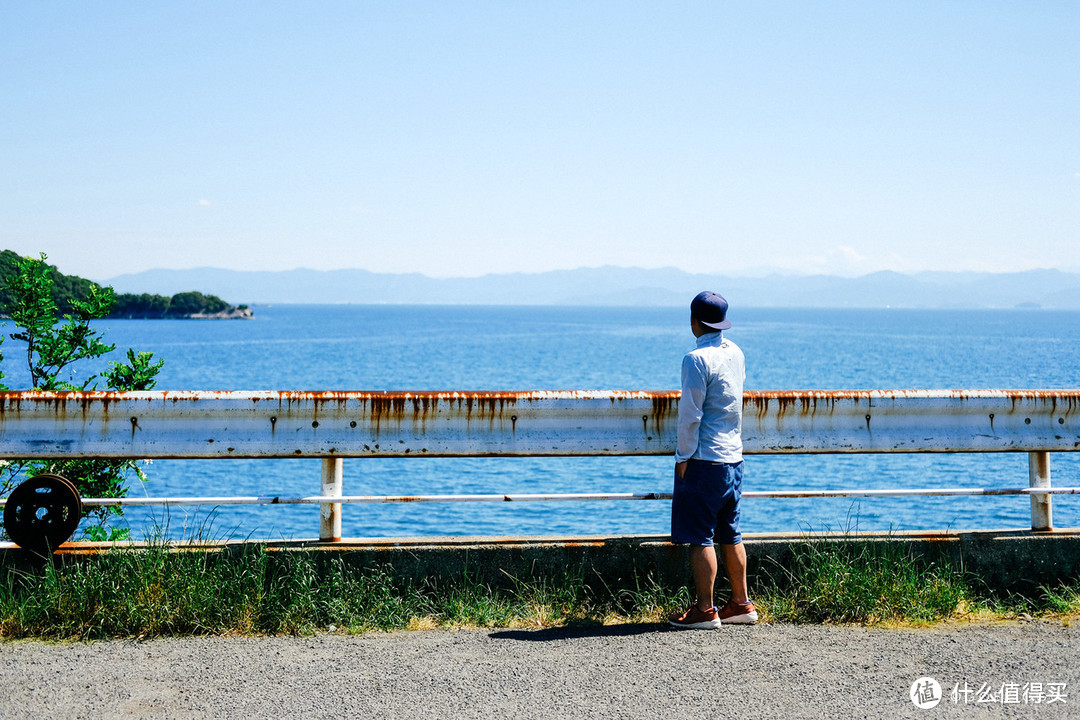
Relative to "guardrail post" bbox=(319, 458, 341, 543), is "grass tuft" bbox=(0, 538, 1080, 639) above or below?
below

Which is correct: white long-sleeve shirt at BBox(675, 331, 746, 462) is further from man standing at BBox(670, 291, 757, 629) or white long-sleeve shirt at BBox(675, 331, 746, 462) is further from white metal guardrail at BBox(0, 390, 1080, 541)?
white metal guardrail at BBox(0, 390, 1080, 541)

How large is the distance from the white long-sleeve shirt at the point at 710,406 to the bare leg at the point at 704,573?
48 cm

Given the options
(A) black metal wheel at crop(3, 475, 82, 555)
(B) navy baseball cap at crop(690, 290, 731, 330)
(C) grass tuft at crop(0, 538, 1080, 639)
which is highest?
(B) navy baseball cap at crop(690, 290, 731, 330)

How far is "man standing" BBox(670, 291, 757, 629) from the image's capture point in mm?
4586

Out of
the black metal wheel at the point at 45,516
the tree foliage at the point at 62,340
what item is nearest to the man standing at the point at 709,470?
the black metal wheel at the point at 45,516

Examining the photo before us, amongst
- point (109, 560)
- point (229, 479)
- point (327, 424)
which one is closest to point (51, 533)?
point (109, 560)

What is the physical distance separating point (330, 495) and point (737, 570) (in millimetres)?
2199

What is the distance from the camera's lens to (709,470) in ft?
15.1

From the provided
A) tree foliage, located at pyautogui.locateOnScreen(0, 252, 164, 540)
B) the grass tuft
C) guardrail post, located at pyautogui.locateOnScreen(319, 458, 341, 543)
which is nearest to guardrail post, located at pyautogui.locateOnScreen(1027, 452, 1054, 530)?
the grass tuft

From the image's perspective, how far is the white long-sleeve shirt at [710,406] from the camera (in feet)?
15.0

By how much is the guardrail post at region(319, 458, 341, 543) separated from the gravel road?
25.4 inches

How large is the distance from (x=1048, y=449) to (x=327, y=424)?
4.04 m

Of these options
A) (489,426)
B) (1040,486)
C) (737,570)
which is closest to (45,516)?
(489,426)

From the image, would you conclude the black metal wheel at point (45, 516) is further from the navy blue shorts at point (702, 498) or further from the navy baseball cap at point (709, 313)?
the navy baseball cap at point (709, 313)
